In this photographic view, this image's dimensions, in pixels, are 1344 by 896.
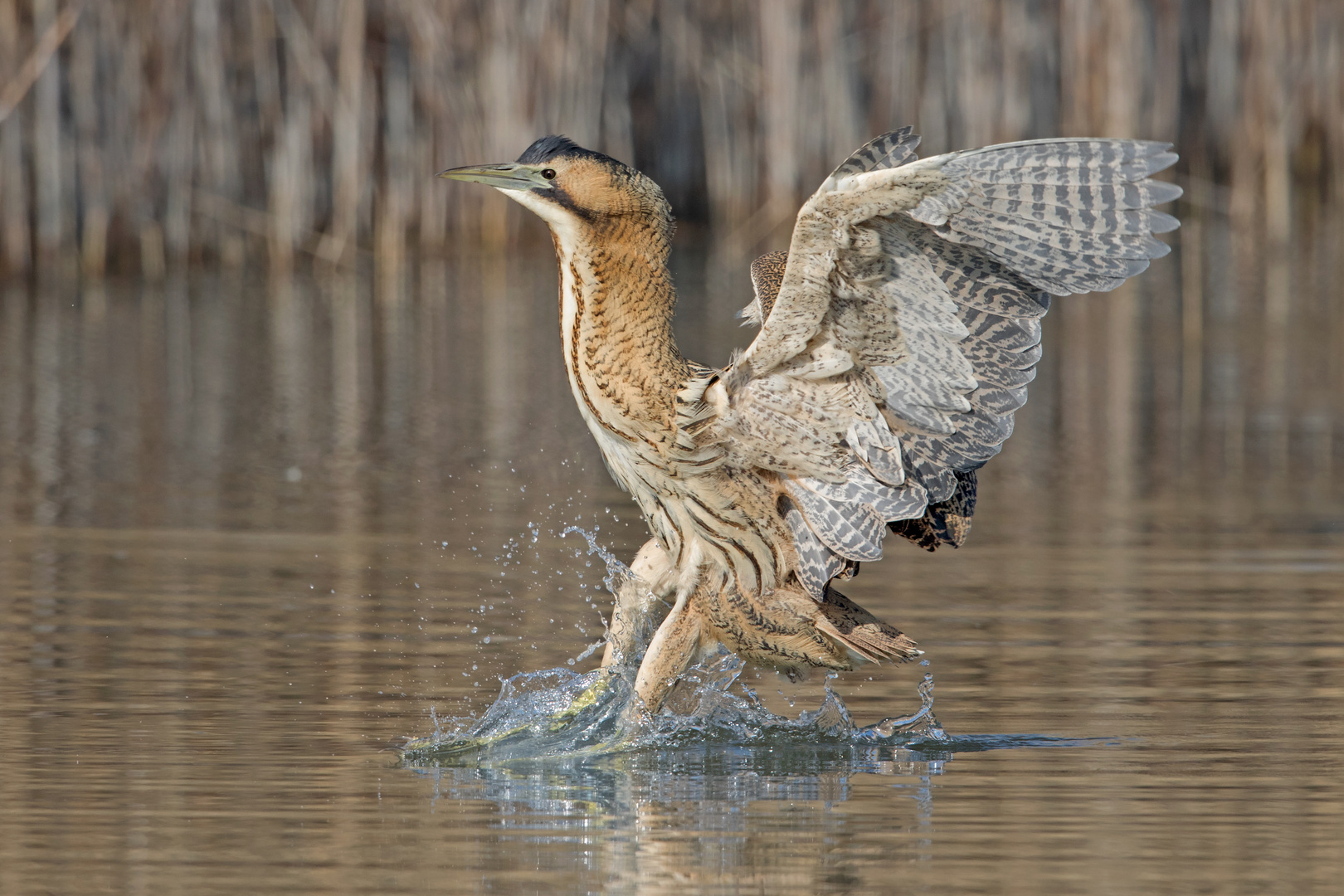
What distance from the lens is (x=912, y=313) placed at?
5809 mm

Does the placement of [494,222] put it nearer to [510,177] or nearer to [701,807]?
[510,177]

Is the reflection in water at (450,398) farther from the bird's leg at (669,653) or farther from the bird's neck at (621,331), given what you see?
the bird's neck at (621,331)

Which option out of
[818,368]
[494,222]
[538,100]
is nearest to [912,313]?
[818,368]

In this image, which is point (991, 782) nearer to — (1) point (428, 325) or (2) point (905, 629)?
(2) point (905, 629)

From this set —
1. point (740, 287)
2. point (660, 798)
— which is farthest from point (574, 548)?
point (740, 287)

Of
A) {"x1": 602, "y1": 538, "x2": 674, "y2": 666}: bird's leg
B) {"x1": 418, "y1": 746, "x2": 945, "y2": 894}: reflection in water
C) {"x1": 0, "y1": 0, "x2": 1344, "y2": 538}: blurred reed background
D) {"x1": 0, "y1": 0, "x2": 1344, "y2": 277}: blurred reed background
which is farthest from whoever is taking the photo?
{"x1": 0, "y1": 0, "x2": 1344, "y2": 277}: blurred reed background

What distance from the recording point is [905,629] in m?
7.26

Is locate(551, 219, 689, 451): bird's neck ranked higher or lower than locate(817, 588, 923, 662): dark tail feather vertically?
higher

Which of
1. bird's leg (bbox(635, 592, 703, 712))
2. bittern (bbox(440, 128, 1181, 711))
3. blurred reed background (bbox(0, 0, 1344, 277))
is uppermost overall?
blurred reed background (bbox(0, 0, 1344, 277))

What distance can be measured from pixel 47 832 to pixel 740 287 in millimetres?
13777

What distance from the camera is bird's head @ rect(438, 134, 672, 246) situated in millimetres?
5980

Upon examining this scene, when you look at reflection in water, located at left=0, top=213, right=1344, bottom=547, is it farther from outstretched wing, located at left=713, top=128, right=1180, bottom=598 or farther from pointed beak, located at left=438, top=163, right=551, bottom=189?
pointed beak, located at left=438, top=163, right=551, bottom=189

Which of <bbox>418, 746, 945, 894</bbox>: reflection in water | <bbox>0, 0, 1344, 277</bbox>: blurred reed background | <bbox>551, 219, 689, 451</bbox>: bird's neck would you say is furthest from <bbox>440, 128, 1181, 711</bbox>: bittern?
<bbox>0, 0, 1344, 277</bbox>: blurred reed background

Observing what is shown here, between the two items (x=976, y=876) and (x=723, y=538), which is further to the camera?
(x=723, y=538)
